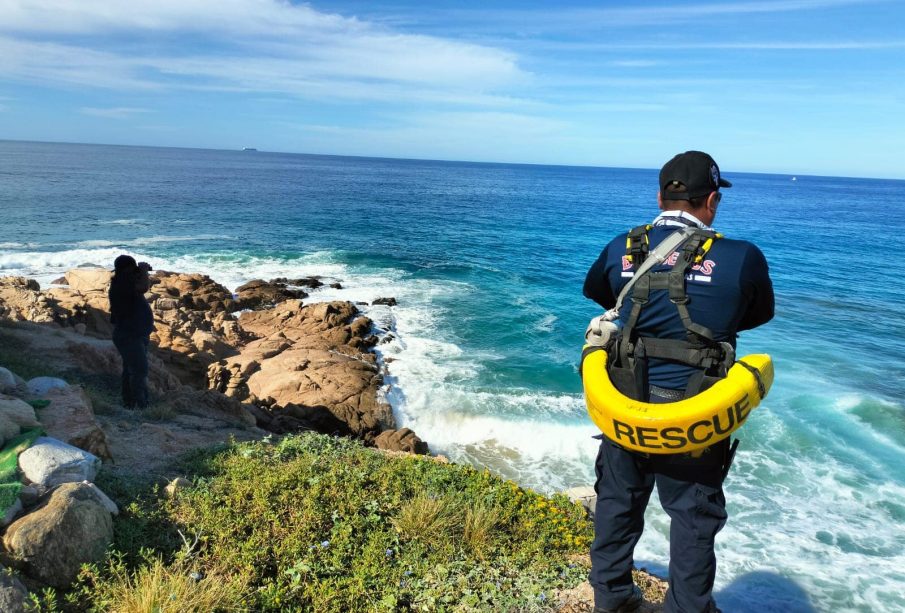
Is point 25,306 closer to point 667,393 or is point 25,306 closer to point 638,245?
point 638,245

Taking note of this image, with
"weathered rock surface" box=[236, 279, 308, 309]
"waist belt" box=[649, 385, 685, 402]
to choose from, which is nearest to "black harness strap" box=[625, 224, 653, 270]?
"waist belt" box=[649, 385, 685, 402]

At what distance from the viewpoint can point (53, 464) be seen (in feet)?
14.7

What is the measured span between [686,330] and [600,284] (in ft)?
2.08

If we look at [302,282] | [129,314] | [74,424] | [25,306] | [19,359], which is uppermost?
[129,314]

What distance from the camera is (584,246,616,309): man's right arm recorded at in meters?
3.46

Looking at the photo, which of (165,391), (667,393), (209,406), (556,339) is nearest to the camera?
(667,393)

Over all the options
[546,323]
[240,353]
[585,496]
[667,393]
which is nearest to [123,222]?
[240,353]

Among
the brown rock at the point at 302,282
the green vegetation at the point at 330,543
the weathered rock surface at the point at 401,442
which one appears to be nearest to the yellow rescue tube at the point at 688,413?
the green vegetation at the point at 330,543

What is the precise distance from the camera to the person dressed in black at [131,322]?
809 centimetres

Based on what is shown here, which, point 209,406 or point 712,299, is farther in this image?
point 209,406

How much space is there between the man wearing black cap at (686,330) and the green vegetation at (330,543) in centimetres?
127

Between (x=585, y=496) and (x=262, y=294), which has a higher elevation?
(x=585, y=496)

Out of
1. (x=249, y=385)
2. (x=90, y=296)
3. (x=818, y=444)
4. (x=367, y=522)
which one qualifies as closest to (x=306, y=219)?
(x=90, y=296)

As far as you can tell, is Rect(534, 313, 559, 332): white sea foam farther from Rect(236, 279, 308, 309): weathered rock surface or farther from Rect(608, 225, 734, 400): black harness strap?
Rect(608, 225, 734, 400): black harness strap
